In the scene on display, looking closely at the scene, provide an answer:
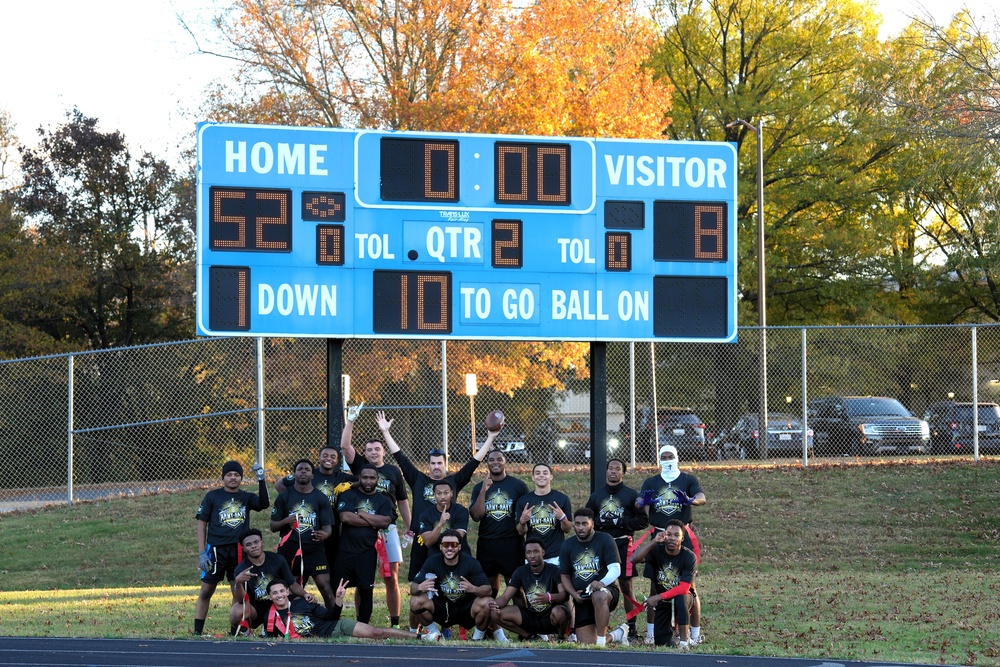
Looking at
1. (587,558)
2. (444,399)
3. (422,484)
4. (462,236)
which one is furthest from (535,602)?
(444,399)

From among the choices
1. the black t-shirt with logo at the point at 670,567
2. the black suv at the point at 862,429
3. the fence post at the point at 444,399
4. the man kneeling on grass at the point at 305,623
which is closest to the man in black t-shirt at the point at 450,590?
the man kneeling on grass at the point at 305,623

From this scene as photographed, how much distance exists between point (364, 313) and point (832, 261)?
77.3 ft

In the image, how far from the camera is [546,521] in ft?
39.5

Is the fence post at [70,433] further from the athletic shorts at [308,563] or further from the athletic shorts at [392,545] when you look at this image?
the athletic shorts at [308,563]

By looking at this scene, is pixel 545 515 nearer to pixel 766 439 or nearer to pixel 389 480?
pixel 389 480

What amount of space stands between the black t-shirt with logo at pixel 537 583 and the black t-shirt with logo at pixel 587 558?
0.44 ft

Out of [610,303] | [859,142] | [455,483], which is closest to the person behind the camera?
[455,483]

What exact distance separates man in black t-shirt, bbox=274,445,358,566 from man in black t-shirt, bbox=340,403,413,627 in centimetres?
32

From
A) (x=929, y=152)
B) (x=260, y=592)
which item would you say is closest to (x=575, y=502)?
(x=260, y=592)

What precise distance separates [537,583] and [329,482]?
233 centimetres

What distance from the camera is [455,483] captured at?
12.6 m

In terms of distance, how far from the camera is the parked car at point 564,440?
2270 cm

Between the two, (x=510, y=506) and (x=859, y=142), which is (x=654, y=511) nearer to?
(x=510, y=506)

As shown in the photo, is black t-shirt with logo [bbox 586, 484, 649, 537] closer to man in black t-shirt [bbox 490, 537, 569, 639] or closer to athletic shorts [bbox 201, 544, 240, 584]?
man in black t-shirt [bbox 490, 537, 569, 639]
